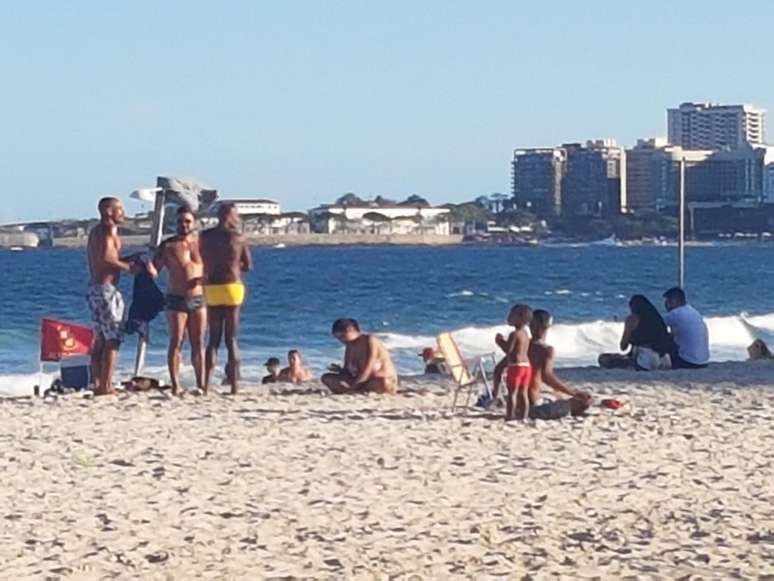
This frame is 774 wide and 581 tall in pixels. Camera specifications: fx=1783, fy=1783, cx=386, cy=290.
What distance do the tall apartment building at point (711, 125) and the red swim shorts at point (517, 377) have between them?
11200 cm

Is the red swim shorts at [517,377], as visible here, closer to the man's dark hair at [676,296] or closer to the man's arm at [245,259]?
the man's arm at [245,259]

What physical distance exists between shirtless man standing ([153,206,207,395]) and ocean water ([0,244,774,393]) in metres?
7.50

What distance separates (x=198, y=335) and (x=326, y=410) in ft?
3.58

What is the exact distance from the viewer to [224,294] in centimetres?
1188

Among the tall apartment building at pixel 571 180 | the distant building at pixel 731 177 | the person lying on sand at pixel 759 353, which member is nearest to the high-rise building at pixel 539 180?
the tall apartment building at pixel 571 180

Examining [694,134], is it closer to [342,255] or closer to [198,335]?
[342,255]

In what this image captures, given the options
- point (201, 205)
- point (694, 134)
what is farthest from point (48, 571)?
point (694, 134)

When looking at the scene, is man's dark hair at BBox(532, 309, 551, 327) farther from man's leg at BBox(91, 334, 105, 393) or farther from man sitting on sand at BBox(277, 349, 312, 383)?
man sitting on sand at BBox(277, 349, 312, 383)

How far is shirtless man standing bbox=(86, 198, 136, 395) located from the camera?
1155 cm

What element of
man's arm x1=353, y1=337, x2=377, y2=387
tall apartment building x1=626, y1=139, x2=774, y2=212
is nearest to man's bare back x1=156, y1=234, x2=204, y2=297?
man's arm x1=353, y1=337, x2=377, y2=387

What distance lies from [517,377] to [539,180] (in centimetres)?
10620

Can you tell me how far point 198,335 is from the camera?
11977 millimetres

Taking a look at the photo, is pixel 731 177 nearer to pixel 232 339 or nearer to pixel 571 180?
pixel 571 180

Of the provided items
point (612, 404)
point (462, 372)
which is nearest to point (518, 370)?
point (612, 404)
